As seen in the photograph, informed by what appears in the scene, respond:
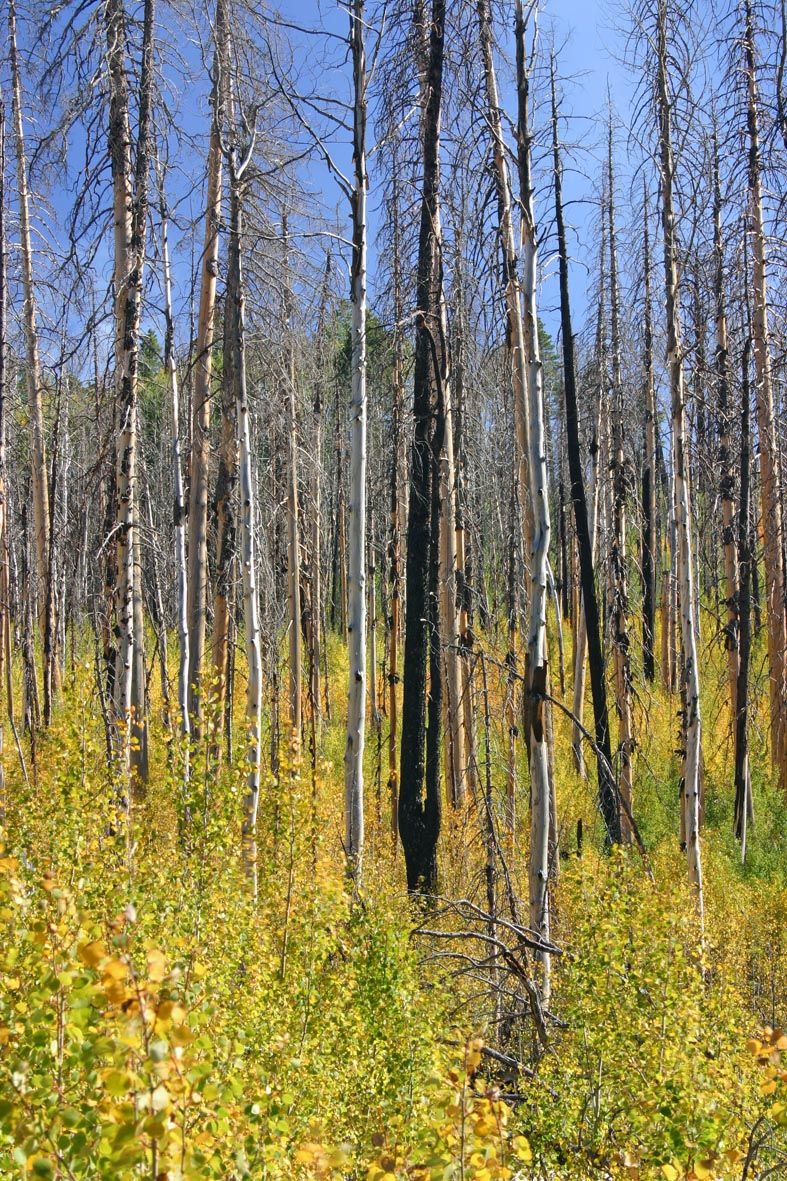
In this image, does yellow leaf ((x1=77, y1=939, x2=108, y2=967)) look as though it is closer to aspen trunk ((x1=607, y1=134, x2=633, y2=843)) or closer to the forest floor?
the forest floor

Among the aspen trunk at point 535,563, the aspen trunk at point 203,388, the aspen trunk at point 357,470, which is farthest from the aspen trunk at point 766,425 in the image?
the aspen trunk at point 203,388

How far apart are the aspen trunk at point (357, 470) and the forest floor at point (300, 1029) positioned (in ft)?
1.99

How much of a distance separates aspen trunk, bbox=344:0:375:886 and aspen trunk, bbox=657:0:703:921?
3.34 metres

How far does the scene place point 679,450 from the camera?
8703mm

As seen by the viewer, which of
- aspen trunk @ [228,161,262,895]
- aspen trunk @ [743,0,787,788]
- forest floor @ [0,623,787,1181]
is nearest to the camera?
forest floor @ [0,623,787,1181]

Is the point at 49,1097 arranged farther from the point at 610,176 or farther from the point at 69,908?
the point at 610,176

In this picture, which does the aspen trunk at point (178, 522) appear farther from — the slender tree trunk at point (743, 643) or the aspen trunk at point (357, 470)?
the slender tree trunk at point (743, 643)

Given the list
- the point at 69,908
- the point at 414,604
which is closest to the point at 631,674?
the point at 414,604

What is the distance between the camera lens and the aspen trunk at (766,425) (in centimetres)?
1075

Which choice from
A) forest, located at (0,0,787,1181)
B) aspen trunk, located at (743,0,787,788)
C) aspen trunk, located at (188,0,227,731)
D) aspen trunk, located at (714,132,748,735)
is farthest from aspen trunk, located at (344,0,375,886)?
aspen trunk, located at (714,132,748,735)

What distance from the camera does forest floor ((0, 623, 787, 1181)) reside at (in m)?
Result: 1.76

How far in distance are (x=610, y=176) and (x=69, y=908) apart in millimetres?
16537

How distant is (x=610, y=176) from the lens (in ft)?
51.2

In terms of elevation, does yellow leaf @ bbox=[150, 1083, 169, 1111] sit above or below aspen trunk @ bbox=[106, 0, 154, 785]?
below
